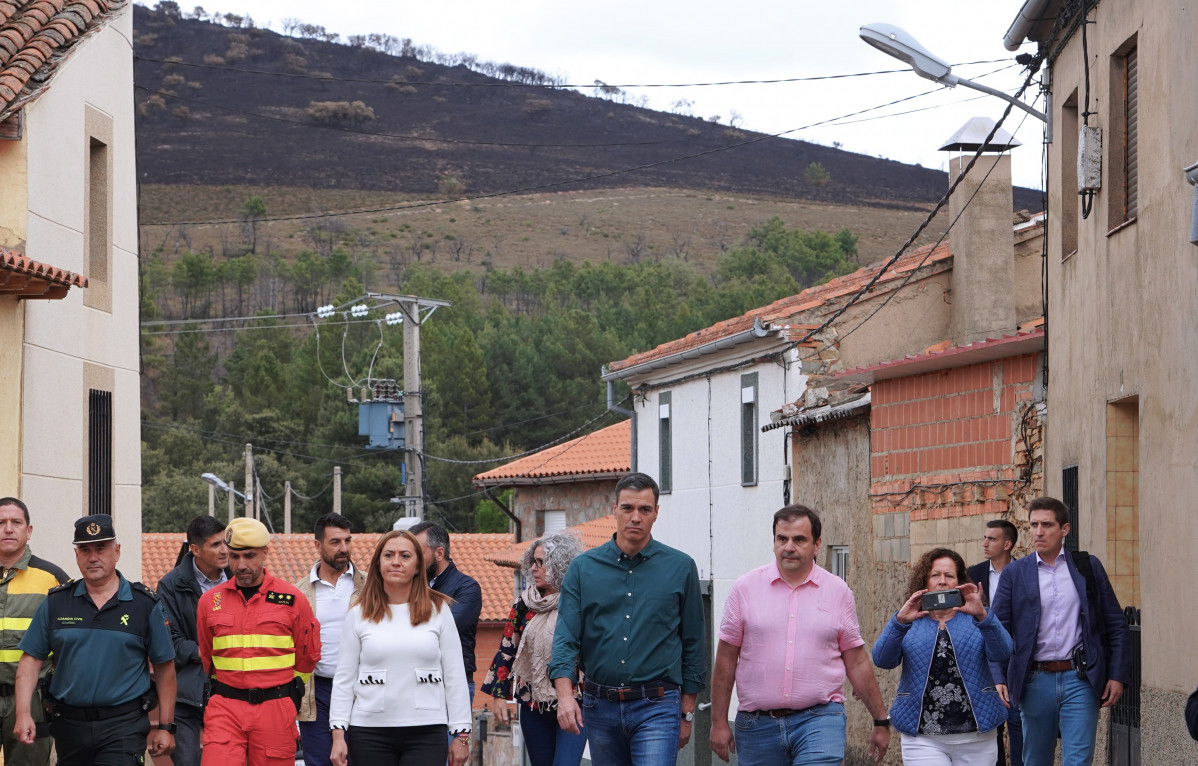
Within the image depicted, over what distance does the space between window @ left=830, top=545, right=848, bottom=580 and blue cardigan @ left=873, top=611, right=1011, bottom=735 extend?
35.9 ft

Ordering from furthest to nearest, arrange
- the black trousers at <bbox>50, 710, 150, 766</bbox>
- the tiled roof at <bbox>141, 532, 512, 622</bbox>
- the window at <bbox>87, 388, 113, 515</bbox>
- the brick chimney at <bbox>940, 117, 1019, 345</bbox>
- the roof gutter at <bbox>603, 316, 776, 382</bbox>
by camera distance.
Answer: the tiled roof at <bbox>141, 532, 512, 622</bbox> < the roof gutter at <bbox>603, 316, 776, 382</bbox> < the brick chimney at <bbox>940, 117, 1019, 345</bbox> < the window at <bbox>87, 388, 113, 515</bbox> < the black trousers at <bbox>50, 710, 150, 766</bbox>

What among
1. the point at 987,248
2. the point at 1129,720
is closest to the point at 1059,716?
the point at 1129,720

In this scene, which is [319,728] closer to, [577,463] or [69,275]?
[69,275]

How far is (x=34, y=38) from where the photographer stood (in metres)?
15.6

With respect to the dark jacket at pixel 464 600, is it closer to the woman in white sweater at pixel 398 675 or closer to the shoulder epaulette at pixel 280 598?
the shoulder epaulette at pixel 280 598

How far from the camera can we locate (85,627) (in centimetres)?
869

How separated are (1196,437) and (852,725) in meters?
9.61

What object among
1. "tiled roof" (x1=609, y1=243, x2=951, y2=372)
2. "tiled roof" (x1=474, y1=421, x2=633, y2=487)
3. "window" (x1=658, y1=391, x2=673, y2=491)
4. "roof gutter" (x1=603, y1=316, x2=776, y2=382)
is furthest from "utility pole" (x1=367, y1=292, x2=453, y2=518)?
"tiled roof" (x1=609, y1=243, x2=951, y2=372)

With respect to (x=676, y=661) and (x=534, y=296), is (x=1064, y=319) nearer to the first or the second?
(x=676, y=661)

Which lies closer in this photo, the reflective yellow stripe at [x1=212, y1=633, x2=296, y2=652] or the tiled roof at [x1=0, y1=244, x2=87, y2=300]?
the reflective yellow stripe at [x1=212, y1=633, x2=296, y2=652]

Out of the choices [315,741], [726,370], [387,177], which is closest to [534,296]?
[387,177]

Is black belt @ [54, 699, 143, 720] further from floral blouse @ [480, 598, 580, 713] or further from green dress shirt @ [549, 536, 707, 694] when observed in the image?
green dress shirt @ [549, 536, 707, 694]

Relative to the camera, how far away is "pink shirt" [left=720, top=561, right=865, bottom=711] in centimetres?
770

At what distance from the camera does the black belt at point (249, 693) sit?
28.9 ft
